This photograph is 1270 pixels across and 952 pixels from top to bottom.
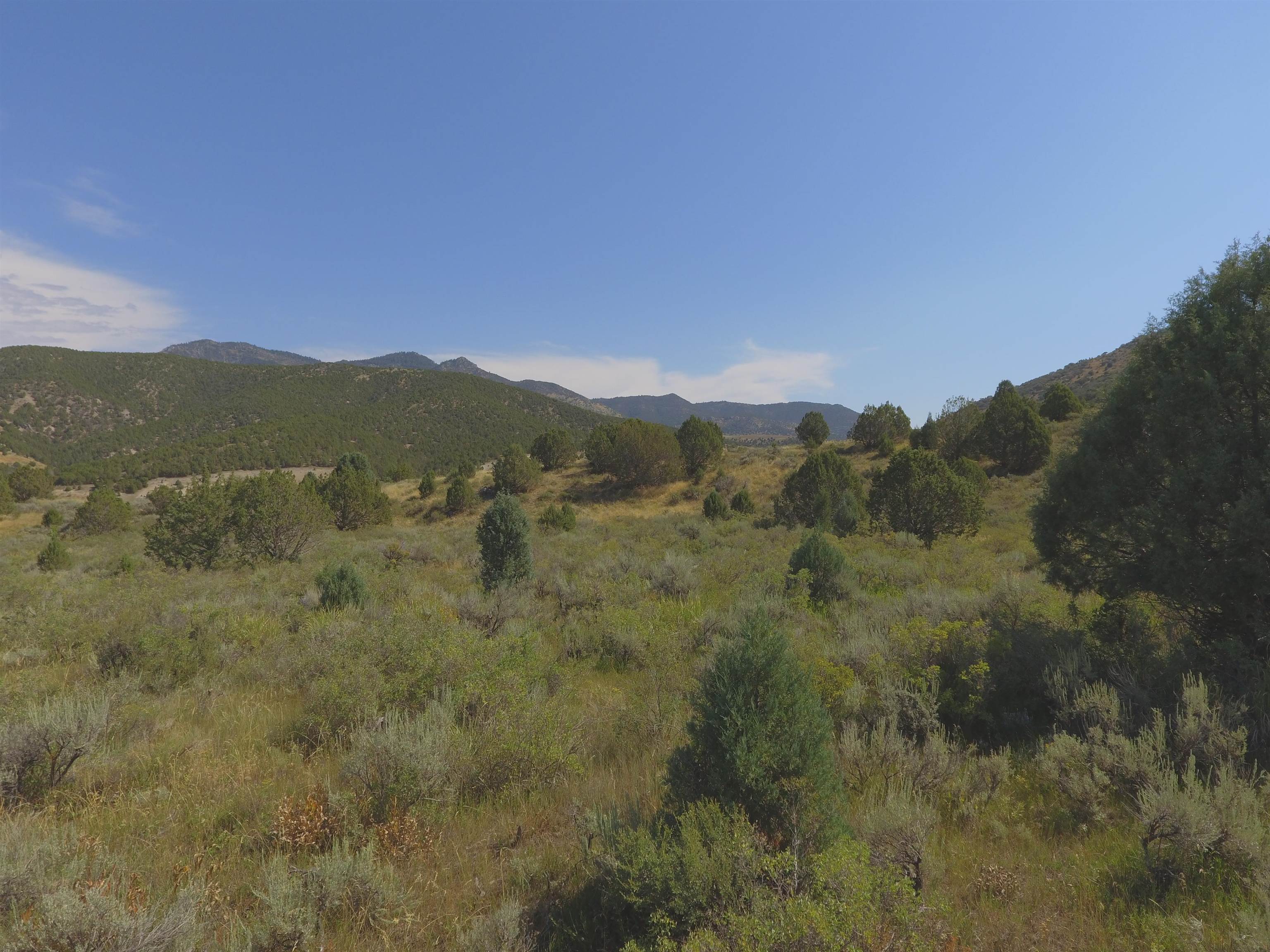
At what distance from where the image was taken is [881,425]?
3944 cm

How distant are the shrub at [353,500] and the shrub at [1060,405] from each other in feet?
143

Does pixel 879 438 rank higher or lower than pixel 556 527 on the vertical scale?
higher

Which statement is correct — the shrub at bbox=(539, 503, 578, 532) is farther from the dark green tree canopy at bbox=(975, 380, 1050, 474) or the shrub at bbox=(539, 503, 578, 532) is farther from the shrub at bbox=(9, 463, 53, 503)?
the shrub at bbox=(9, 463, 53, 503)

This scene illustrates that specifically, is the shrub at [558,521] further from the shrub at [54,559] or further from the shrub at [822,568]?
the shrub at [54,559]

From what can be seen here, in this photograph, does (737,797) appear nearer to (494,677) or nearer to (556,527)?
(494,677)

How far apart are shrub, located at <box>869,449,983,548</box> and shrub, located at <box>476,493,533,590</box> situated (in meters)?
13.0

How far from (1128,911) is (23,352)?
187 meters

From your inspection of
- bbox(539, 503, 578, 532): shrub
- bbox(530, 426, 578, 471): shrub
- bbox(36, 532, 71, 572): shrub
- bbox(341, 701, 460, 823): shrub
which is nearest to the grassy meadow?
bbox(341, 701, 460, 823): shrub

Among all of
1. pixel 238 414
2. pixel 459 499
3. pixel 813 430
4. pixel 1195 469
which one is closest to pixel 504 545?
pixel 1195 469

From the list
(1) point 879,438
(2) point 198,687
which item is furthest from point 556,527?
(1) point 879,438

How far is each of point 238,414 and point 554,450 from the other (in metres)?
95.0

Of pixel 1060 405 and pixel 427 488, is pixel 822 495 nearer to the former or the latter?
pixel 1060 405

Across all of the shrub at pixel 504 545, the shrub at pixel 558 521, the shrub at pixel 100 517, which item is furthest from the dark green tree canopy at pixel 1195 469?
the shrub at pixel 100 517

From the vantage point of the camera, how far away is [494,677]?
489 centimetres
